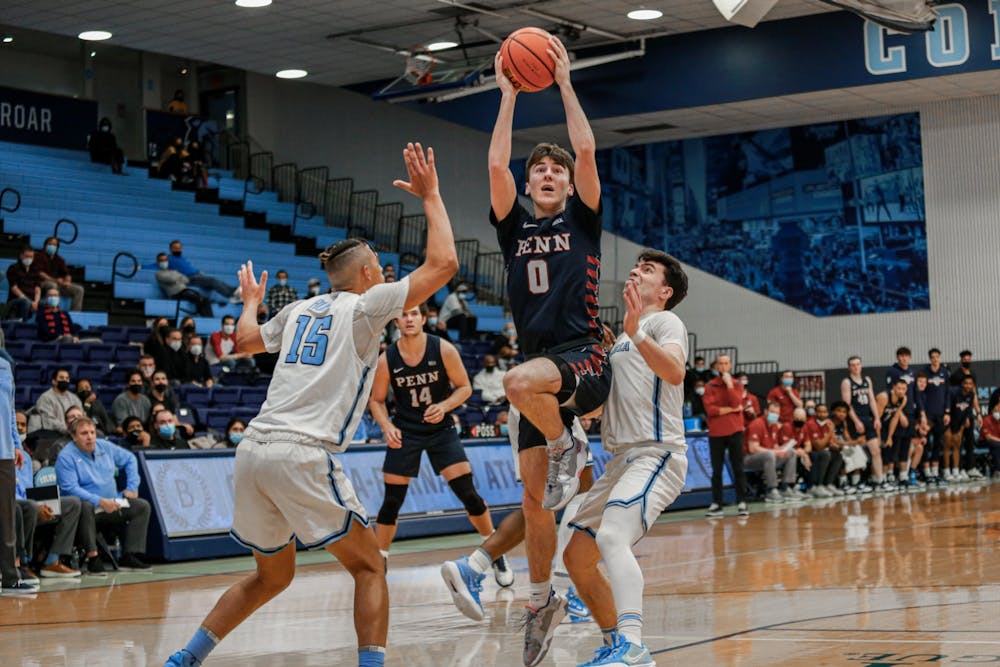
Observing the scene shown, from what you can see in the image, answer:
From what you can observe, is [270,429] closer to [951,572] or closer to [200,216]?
[951,572]

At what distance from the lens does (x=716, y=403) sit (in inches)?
660

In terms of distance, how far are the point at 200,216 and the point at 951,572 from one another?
19.7 m

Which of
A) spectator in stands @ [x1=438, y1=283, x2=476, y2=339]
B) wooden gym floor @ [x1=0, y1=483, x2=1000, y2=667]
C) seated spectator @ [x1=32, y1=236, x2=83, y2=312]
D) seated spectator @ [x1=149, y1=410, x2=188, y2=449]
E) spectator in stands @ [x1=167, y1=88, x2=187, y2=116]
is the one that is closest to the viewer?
wooden gym floor @ [x1=0, y1=483, x2=1000, y2=667]

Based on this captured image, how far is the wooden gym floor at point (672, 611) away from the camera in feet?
20.8

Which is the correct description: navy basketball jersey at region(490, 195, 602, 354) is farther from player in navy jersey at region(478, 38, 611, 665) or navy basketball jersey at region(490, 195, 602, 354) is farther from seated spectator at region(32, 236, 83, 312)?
seated spectator at region(32, 236, 83, 312)

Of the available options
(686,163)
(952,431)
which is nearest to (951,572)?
(952,431)

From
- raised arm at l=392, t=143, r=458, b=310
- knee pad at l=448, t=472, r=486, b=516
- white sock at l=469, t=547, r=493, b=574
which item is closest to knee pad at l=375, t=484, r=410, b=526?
knee pad at l=448, t=472, r=486, b=516

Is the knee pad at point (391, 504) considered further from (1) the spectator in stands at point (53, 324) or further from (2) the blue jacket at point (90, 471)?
(1) the spectator in stands at point (53, 324)

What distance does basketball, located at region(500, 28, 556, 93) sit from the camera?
6.06 metres

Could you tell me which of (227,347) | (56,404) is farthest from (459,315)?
(56,404)

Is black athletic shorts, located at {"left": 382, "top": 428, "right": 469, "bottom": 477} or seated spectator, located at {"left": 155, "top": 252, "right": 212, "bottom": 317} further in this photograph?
seated spectator, located at {"left": 155, "top": 252, "right": 212, "bottom": 317}

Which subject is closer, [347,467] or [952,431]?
[347,467]

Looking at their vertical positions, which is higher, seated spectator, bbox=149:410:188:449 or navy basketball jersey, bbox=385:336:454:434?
navy basketball jersey, bbox=385:336:454:434

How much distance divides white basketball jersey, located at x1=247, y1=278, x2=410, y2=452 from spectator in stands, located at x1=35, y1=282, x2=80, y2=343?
41.4ft
